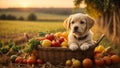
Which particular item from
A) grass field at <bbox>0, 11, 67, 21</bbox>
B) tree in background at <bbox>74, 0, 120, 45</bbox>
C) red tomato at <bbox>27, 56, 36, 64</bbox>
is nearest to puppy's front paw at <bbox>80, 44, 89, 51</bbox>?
red tomato at <bbox>27, 56, 36, 64</bbox>

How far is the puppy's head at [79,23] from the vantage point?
4465 millimetres

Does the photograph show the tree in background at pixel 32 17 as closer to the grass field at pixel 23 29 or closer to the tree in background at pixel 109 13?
the grass field at pixel 23 29

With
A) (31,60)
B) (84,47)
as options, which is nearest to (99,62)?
(84,47)

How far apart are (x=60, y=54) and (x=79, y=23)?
1.51 ft

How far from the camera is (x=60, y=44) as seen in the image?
4.85 metres

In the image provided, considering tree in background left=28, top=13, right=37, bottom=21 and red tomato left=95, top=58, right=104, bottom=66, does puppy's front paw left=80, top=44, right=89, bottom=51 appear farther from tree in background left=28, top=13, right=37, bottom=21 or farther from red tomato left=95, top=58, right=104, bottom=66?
tree in background left=28, top=13, right=37, bottom=21

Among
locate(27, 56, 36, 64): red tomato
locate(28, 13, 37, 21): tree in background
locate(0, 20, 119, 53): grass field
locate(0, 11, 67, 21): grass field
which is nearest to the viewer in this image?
locate(27, 56, 36, 64): red tomato

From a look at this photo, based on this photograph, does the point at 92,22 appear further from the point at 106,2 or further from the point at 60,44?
the point at 106,2

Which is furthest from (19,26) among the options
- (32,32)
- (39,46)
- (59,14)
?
(39,46)

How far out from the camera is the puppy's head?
4465mm

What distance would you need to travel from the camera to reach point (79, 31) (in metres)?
4.48

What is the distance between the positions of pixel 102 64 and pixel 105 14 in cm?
266

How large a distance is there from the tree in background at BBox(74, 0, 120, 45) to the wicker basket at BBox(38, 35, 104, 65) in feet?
4.70

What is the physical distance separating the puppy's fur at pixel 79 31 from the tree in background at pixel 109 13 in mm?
1407
